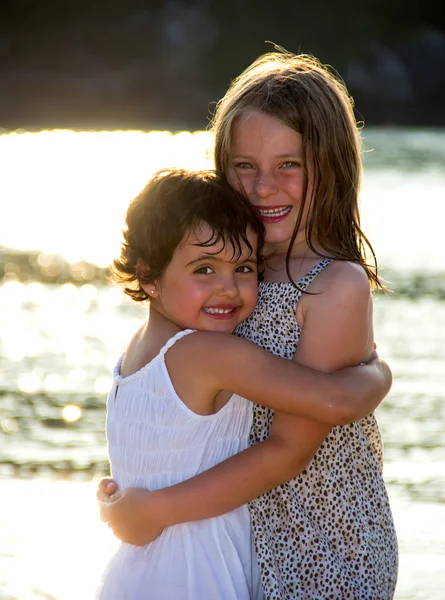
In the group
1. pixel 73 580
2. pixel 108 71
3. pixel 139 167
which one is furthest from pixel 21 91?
pixel 73 580

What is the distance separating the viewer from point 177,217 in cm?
249

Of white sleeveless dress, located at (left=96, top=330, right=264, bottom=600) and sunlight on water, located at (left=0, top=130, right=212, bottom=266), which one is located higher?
white sleeveless dress, located at (left=96, top=330, right=264, bottom=600)

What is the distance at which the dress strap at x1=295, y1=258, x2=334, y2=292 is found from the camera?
2541 millimetres

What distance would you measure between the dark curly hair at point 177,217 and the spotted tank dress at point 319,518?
0.19 metres

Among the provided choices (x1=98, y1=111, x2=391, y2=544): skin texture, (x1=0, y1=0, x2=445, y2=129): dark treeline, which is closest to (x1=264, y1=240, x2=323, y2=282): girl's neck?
(x1=98, y1=111, x2=391, y2=544): skin texture

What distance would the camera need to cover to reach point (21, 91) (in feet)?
127

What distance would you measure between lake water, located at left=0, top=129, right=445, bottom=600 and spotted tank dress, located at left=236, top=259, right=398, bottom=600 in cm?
53

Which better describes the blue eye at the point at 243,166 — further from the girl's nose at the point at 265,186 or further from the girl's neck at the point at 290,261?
→ the girl's neck at the point at 290,261

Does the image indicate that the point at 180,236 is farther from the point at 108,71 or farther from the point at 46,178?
the point at 108,71

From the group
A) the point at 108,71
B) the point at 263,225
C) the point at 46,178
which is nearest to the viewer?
the point at 263,225

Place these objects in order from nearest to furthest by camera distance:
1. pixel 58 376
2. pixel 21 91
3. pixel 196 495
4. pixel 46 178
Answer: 1. pixel 196 495
2. pixel 58 376
3. pixel 46 178
4. pixel 21 91

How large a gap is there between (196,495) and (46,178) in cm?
1705

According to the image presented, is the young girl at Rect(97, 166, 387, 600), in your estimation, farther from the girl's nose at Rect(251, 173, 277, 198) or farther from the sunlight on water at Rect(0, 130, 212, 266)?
the sunlight on water at Rect(0, 130, 212, 266)

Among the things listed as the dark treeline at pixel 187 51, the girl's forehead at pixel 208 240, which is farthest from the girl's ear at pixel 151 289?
the dark treeline at pixel 187 51
